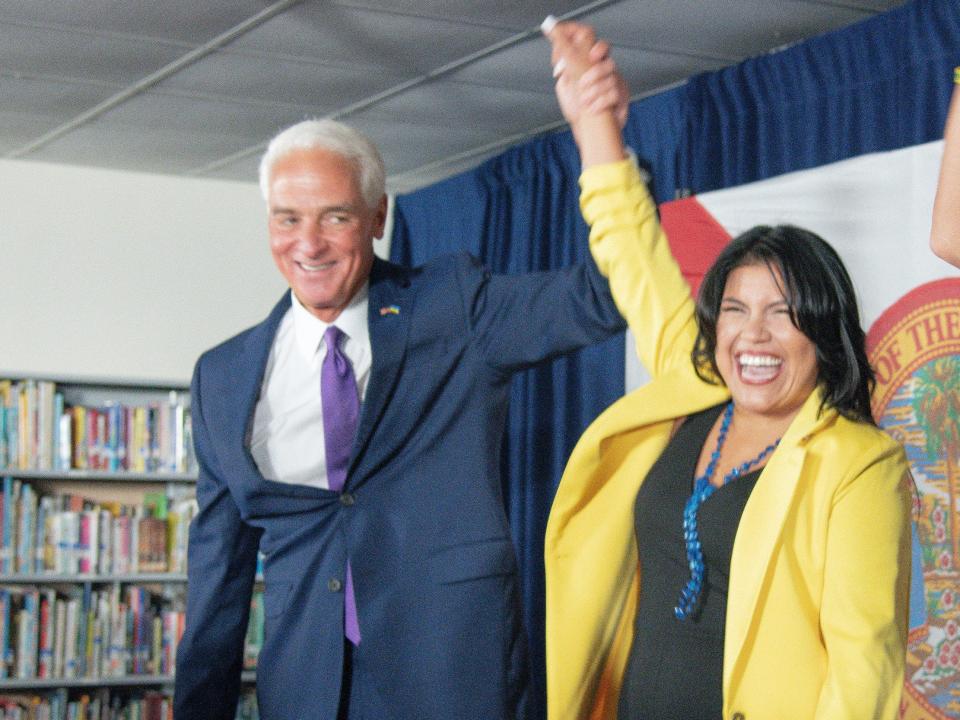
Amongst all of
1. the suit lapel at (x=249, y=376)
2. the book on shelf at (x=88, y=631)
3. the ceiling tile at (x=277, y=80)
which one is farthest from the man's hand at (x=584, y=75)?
the book on shelf at (x=88, y=631)

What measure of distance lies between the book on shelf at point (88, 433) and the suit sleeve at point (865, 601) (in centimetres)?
433

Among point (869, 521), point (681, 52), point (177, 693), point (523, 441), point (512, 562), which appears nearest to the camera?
point (869, 521)

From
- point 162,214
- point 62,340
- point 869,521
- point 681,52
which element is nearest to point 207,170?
point 162,214

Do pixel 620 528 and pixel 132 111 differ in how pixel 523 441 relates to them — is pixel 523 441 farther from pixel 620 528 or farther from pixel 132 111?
pixel 620 528

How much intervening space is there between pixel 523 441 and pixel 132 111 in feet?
6.49

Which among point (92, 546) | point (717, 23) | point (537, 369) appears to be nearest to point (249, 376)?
point (717, 23)

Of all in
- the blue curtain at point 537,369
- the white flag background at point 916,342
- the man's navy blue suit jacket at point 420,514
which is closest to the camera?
the man's navy blue suit jacket at point 420,514

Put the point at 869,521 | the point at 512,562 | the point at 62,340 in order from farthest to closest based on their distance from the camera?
1. the point at 62,340
2. the point at 512,562
3. the point at 869,521

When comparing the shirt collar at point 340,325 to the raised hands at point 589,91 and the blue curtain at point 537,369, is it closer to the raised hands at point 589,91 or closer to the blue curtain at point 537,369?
the raised hands at point 589,91

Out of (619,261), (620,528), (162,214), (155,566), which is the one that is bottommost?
(155,566)

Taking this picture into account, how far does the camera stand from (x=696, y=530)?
196cm

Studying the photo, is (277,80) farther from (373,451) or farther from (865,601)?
(865,601)

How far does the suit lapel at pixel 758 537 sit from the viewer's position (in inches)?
71.7

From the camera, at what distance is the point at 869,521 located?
1804 millimetres
